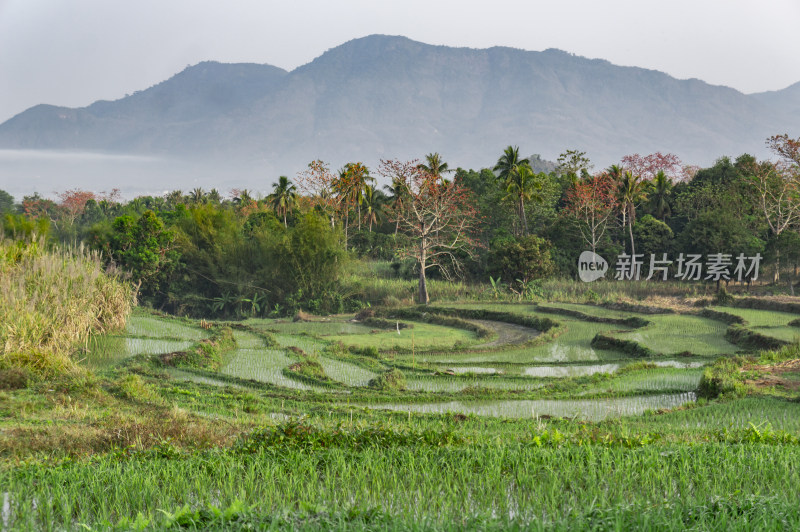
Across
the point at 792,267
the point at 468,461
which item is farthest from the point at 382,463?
the point at 792,267

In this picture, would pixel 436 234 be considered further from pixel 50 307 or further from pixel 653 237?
pixel 50 307

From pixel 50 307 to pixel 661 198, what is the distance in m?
35.1

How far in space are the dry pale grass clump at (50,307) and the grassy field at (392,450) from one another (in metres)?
0.71

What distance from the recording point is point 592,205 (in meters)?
34.7

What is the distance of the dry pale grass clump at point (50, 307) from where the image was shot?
10.3 meters

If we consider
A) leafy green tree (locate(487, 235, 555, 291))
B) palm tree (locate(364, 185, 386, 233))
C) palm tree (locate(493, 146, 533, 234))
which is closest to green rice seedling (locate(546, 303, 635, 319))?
leafy green tree (locate(487, 235, 555, 291))

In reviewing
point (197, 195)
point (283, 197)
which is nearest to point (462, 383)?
point (283, 197)

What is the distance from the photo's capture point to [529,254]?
96.8 feet

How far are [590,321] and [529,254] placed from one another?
24.1 feet

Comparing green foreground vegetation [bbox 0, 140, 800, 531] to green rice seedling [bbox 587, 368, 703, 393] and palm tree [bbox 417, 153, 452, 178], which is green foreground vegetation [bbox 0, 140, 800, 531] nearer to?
green rice seedling [bbox 587, 368, 703, 393]

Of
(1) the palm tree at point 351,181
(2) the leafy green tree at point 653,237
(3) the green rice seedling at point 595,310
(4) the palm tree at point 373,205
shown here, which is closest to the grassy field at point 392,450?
(3) the green rice seedling at point 595,310

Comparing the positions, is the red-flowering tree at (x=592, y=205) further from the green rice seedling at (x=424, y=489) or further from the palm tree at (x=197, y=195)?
the palm tree at (x=197, y=195)

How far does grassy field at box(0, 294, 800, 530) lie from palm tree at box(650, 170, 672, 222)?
26.3 m

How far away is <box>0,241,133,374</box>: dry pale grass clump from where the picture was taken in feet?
33.8
